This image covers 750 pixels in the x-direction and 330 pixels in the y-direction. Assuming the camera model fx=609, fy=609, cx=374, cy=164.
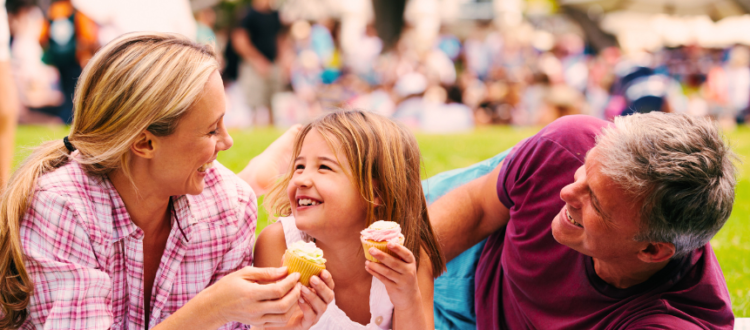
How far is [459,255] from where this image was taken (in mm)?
3107

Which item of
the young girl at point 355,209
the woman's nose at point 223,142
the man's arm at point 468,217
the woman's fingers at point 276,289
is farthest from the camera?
the man's arm at point 468,217

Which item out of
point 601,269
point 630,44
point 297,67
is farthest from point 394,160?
point 630,44

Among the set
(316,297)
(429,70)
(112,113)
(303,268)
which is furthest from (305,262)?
(429,70)

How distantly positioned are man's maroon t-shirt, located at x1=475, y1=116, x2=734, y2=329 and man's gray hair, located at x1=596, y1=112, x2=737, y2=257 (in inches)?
6.6

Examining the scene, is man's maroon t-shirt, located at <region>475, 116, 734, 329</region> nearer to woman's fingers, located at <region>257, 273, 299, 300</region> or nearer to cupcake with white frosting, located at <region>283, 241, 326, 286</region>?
cupcake with white frosting, located at <region>283, 241, 326, 286</region>

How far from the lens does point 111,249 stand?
7.52ft

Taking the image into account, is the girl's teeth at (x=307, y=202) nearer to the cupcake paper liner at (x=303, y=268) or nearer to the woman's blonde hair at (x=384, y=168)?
the woman's blonde hair at (x=384, y=168)

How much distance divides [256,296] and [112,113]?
83cm

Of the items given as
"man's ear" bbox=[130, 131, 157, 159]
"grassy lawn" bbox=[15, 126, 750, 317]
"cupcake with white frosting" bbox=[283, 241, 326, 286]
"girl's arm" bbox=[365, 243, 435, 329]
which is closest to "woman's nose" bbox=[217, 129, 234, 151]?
"man's ear" bbox=[130, 131, 157, 159]

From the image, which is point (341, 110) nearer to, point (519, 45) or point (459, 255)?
point (459, 255)

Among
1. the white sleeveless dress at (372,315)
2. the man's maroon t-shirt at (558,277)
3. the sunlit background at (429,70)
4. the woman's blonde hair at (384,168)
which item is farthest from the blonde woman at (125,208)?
the sunlit background at (429,70)

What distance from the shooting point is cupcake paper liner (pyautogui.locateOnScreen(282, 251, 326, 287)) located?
84.3 inches

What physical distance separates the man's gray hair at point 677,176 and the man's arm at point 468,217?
3.07 ft

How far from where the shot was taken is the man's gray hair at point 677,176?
190cm
